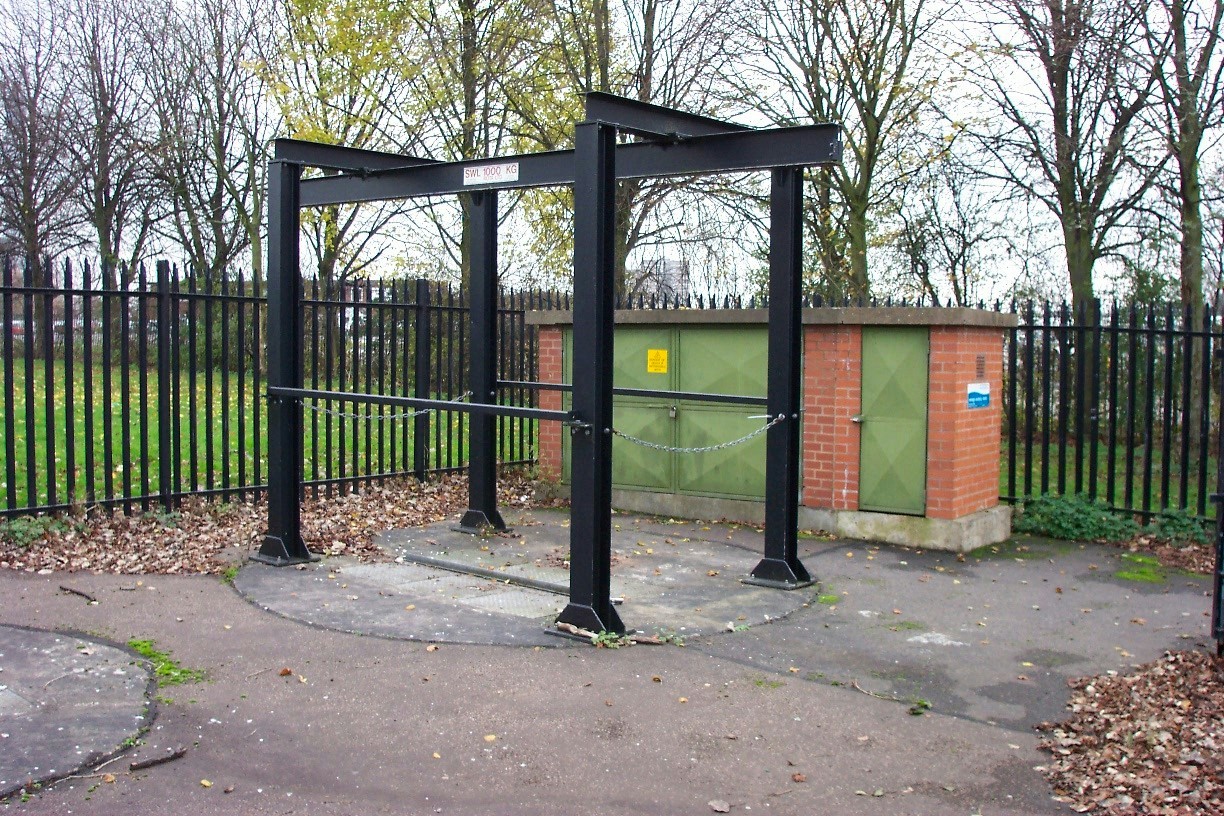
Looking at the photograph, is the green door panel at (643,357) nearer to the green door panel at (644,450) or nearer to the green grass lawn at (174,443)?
the green door panel at (644,450)

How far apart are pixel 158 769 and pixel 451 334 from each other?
7.84 m

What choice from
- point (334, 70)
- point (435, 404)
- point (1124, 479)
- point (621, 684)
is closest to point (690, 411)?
point (435, 404)

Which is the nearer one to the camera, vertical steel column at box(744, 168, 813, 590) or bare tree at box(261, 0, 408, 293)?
vertical steel column at box(744, 168, 813, 590)

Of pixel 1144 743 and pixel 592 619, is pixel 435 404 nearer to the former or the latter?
pixel 592 619

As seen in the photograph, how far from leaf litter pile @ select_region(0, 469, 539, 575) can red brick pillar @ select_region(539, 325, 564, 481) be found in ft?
3.29

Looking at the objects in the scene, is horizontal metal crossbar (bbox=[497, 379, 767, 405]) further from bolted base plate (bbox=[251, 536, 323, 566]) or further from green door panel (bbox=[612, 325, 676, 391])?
bolted base plate (bbox=[251, 536, 323, 566])

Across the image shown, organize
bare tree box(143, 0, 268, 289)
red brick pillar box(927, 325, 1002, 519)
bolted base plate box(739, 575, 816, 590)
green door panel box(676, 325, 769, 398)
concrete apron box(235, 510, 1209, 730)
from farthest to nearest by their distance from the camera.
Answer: bare tree box(143, 0, 268, 289) → green door panel box(676, 325, 769, 398) → red brick pillar box(927, 325, 1002, 519) → bolted base plate box(739, 575, 816, 590) → concrete apron box(235, 510, 1209, 730)

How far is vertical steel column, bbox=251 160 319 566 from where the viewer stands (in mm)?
8227

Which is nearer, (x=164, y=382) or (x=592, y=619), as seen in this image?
(x=592, y=619)

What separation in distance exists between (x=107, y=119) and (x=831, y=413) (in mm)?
20736

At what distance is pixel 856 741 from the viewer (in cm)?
482

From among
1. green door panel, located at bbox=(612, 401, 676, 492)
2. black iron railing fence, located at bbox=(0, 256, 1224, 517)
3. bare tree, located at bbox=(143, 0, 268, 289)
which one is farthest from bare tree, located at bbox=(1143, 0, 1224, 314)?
bare tree, located at bbox=(143, 0, 268, 289)

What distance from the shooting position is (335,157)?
865 centimetres

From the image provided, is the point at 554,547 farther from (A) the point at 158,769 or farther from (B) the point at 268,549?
(A) the point at 158,769
